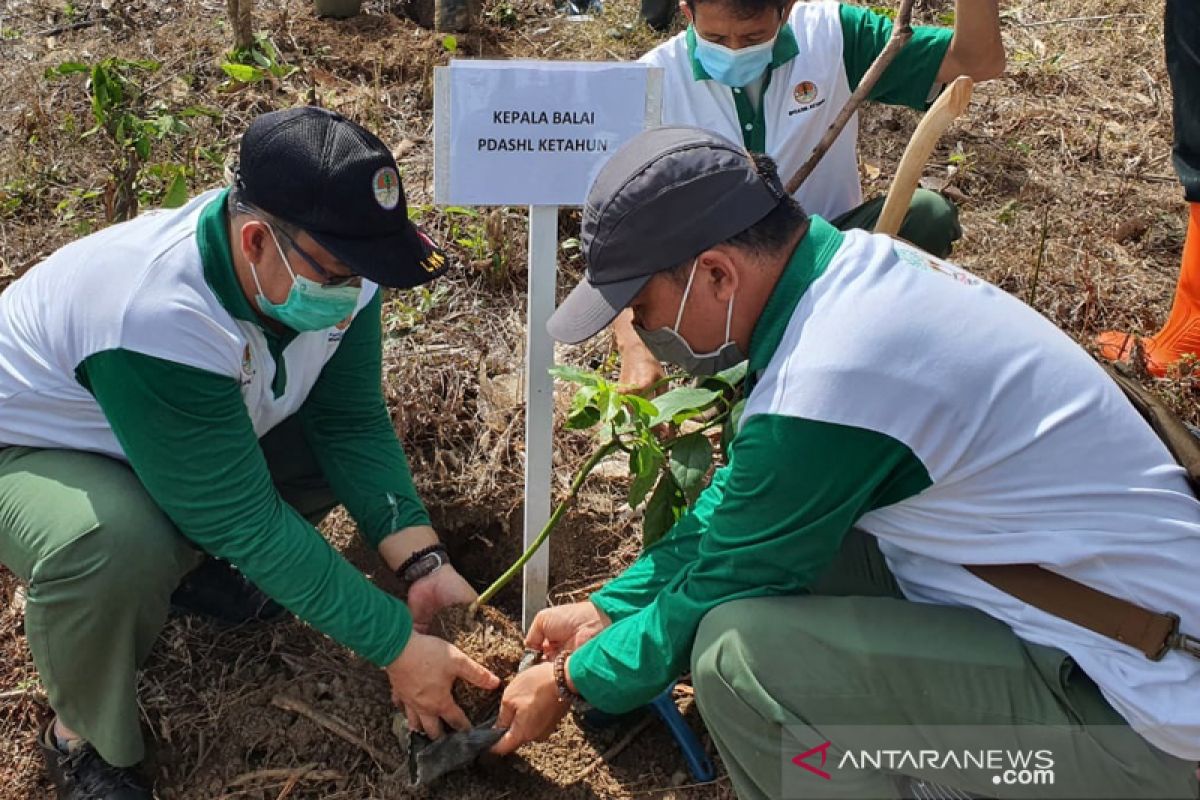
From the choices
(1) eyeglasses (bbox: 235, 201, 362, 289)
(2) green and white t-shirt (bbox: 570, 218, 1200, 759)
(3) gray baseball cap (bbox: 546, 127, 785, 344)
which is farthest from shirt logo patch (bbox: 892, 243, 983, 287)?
(1) eyeglasses (bbox: 235, 201, 362, 289)

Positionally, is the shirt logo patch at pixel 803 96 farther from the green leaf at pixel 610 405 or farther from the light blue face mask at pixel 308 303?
the light blue face mask at pixel 308 303

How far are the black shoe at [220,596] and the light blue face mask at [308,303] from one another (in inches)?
29.6

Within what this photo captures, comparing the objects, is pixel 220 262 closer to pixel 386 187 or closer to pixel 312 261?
pixel 312 261

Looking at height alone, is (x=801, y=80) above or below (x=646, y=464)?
above

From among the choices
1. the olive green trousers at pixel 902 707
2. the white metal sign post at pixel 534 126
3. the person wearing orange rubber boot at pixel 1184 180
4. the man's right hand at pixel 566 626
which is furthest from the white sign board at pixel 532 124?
the person wearing orange rubber boot at pixel 1184 180

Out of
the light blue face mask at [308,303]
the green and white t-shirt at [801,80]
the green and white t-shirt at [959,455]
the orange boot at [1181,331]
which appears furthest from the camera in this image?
the orange boot at [1181,331]

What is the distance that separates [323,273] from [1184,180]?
2.37 metres

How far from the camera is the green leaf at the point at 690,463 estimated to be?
2.05m

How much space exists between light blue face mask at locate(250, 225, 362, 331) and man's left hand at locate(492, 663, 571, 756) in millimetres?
719

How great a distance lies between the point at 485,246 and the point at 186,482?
162 cm

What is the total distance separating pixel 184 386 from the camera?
5.98ft

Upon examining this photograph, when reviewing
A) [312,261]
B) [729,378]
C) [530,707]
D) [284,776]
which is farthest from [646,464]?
[284,776]

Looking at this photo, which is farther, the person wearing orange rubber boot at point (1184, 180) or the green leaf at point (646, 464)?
the person wearing orange rubber boot at point (1184, 180)

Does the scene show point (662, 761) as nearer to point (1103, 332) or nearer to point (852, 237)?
point (852, 237)
